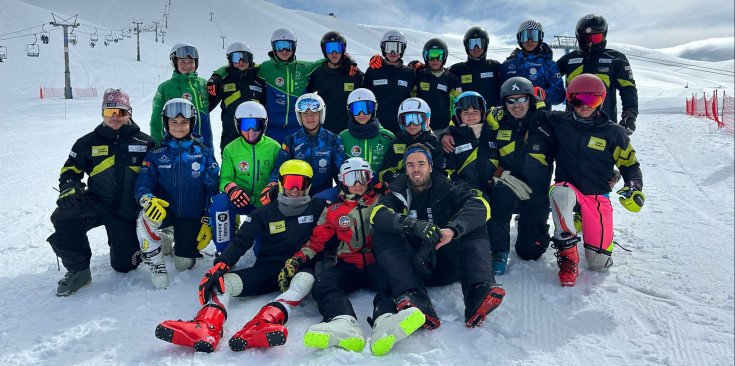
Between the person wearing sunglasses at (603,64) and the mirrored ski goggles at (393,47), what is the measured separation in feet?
7.75

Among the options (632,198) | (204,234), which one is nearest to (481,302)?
(632,198)

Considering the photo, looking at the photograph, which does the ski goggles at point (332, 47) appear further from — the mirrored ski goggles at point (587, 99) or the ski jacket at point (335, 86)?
the mirrored ski goggles at point (587, 99)

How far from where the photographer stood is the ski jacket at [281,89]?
6.80 meters

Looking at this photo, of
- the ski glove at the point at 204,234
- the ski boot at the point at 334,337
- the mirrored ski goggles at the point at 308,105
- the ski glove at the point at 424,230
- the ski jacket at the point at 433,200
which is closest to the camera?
the ski boot at the point at 334,337

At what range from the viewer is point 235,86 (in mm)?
6695

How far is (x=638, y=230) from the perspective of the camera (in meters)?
5.85

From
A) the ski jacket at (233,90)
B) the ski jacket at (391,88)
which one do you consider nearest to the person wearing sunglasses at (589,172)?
the ski jacket at (391,88)

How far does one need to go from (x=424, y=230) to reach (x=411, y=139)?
5.90 ft

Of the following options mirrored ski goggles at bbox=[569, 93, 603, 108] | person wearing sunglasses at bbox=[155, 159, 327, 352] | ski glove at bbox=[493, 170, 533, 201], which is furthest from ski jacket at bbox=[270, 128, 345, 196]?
mirrored ski goggles at bbox=[569, 93, 603, 108]

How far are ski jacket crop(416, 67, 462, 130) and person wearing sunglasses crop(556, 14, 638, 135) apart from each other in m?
1.56

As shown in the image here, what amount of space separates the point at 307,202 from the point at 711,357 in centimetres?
343

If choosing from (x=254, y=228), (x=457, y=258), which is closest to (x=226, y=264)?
(x=254, y=228)

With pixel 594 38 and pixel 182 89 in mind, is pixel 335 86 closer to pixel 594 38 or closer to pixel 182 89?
pixel 182 89

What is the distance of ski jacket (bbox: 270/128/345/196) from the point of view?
5.36 m
